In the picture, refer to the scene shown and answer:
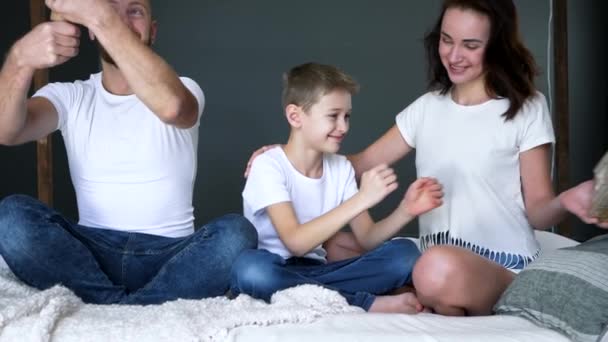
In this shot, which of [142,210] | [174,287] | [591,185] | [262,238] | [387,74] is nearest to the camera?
[591,185]

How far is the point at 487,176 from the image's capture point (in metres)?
1.86

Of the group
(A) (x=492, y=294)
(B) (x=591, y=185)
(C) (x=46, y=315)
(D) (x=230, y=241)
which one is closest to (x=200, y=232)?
(D) (x=230, y=241)

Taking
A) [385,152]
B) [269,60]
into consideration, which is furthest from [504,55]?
[269,60]

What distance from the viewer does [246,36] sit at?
4262 millimetres

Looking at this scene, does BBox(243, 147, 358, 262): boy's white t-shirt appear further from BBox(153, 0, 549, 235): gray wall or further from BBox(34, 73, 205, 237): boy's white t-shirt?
BBox(153, 0, 549, 235): gray wall

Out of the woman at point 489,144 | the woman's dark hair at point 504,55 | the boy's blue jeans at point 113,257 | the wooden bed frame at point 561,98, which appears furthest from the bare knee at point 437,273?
the wooden bed frame at point 561,98

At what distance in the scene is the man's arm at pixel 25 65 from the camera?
5.23ft

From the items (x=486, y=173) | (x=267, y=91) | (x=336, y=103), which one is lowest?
(x=267, y=91)

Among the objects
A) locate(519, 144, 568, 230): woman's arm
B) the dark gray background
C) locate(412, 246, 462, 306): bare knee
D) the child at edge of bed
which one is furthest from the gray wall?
locate(412, 246, 462, 306): bare knee

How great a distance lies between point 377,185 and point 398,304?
257 millimetres

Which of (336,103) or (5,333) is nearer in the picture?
(5,333)

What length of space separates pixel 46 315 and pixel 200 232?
0.46 m

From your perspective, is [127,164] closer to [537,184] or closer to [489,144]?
[489,144]

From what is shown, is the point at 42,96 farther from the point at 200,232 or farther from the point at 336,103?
the point at 336,103
